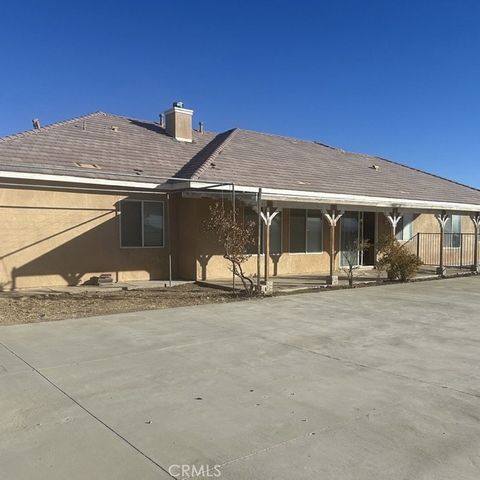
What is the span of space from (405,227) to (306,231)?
636 centimetres

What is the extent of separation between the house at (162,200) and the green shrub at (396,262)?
1643 millimetres

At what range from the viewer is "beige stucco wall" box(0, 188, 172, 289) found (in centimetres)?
1277

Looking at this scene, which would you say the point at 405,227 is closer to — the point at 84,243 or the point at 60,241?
the point at 84,243

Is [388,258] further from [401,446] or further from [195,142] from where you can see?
[401,446]

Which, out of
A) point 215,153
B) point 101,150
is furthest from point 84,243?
point 215,153

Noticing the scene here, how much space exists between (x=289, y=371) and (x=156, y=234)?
32.3 feet

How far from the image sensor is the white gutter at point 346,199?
13555mm

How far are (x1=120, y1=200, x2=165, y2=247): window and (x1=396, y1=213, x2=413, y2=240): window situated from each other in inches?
433

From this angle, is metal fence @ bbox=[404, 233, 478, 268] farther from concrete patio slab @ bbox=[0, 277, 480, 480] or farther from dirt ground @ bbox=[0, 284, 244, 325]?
concrete patio slab @ bbox=[0, 277, 480, 480]

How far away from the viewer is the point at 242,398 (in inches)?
194

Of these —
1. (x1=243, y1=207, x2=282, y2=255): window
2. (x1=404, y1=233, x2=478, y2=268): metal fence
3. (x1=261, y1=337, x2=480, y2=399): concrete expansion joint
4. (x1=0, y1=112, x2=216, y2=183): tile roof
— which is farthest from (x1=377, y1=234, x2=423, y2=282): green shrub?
(x1=261, y1=337, x2=480, y2=399): concrete expansion joint

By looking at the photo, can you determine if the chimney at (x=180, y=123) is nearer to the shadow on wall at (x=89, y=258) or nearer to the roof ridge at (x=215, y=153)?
the roof ridge at (x=215, y=153)

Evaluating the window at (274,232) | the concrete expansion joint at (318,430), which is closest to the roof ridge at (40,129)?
the window at (274,232)

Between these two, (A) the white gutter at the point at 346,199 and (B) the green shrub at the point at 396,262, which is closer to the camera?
(A) the white gutter at the point at 346,199
